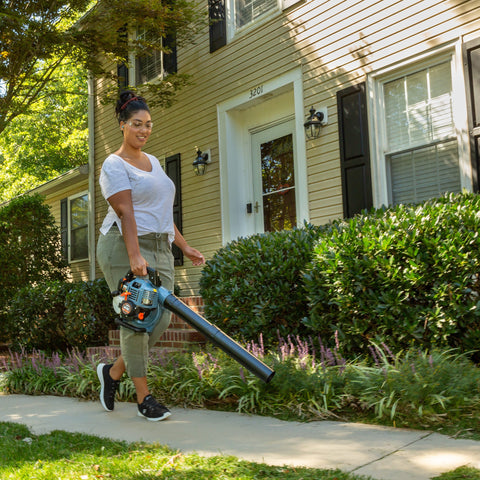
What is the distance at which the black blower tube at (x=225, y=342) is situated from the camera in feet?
10.2

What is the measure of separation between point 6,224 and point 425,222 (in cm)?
839

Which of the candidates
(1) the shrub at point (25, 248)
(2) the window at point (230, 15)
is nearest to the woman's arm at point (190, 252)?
(2) the window at point (230, 15)

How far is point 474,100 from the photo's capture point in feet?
17.7

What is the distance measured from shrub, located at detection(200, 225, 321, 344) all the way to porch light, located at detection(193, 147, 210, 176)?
3.34 m

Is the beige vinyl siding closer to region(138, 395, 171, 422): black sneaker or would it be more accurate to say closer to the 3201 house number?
the 3201 house number

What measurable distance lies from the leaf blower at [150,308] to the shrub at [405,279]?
1.47m

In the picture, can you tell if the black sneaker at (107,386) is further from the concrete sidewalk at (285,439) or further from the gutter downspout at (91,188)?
the gutter downspout at (91,188)

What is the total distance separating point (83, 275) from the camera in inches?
515

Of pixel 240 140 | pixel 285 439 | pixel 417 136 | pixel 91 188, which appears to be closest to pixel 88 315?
pixel 240 140

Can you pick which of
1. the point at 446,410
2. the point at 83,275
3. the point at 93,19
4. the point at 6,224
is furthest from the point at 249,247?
the point at 83,275

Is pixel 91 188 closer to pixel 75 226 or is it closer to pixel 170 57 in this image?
pixel 75 226

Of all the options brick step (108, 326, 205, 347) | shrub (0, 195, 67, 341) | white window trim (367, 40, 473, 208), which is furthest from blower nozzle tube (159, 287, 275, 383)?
shrub (0, 195, 67, 341)

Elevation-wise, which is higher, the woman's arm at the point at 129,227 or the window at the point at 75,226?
the window at the point at 75,226

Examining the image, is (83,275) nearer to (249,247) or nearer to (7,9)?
(7,9)
